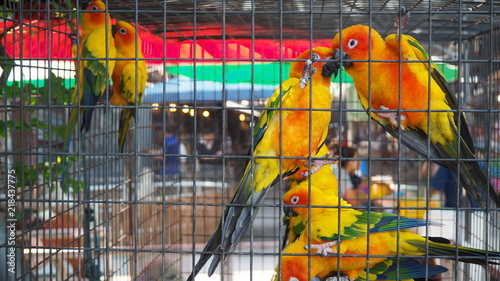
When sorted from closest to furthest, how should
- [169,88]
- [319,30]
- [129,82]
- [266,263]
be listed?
[129,82], [319,30], [169,88], [266,263]

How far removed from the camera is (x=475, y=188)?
1590 millimetres

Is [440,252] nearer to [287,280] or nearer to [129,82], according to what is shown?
[287,280]

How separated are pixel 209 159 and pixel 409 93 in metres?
2.14

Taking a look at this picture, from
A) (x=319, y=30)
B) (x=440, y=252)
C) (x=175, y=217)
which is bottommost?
(x=175, y=217)

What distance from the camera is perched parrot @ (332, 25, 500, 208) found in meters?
1.62

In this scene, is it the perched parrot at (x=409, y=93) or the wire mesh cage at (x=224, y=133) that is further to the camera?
the perched parrot at (x=409, y=93)

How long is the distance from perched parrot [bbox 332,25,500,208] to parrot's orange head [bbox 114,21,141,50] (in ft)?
3.30

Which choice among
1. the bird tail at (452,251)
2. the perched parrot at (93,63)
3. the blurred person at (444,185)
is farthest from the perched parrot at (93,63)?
the blurred person at (444,185)

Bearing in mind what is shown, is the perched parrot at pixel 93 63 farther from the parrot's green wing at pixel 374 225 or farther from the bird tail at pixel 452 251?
the bird tail at pixel 452 251

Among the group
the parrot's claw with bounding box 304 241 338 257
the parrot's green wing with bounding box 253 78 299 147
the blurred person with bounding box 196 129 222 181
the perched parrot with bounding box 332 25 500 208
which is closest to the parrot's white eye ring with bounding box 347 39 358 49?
the perched parrot with bounding box 332 25 500 208

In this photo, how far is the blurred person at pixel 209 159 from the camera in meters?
3.60

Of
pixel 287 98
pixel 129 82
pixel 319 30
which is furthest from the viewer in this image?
pixel 319 30

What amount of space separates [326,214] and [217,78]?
6.43ft

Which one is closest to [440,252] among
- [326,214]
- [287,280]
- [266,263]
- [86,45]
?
[326,214]
